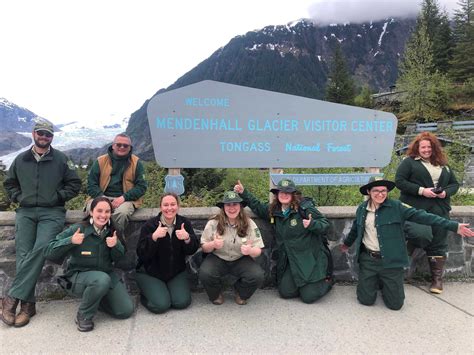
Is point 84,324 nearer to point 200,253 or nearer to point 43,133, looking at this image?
point 200,253

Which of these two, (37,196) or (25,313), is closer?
(25,313)

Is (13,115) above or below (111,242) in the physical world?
below

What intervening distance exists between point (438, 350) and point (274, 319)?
1.31 meters

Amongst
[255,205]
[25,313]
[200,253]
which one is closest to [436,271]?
[255,205]

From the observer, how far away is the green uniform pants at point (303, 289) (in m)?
3.60

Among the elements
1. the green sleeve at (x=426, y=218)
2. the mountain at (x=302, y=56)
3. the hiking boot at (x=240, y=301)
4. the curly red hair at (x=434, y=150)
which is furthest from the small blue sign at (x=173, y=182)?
the mountain at (x=302, y=56)

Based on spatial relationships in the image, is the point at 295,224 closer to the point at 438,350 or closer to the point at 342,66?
the point at 438,350

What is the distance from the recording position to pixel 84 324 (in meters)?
3.05

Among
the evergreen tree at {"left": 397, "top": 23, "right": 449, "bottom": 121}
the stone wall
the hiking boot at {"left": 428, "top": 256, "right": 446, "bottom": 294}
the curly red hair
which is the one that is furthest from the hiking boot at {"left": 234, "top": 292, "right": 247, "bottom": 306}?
the evergreen tree at {"left": 397, "top": 23, "right": 449, "bottom": 121}

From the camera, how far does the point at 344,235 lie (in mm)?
4254

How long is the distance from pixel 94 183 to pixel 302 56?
174943 millimetres

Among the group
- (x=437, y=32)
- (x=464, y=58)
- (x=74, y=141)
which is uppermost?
(x=437, y=32)

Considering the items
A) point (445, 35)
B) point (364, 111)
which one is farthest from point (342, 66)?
point (364, 111)

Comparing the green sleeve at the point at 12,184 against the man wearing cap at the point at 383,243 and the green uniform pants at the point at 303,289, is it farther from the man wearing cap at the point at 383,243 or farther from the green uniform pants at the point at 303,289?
the man wearing cap at the point at 383,243
